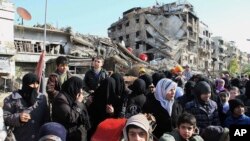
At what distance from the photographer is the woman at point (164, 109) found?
15.3 feet

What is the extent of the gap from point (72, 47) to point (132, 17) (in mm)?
19418

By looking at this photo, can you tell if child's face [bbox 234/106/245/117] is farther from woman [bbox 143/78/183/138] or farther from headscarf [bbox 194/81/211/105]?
woman [bbox 143/78/183/138]

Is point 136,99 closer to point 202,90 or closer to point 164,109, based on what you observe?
point 164,109

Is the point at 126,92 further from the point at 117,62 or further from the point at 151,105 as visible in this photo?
the point at 117,62

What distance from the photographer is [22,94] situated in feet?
14.4

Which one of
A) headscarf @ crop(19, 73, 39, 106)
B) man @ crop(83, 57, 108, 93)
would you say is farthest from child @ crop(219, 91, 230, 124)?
headscarf @ crop(19, 73, 39, 106)

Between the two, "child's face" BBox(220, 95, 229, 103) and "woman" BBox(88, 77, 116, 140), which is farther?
"child's face" BBox(220, 95, 229, 103)

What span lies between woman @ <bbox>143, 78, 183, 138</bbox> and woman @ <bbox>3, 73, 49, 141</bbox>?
1436 millimetres

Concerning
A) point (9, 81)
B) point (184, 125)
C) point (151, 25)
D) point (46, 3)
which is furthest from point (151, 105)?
point (151, 25)

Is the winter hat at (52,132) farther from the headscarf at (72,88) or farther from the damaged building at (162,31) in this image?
the damaged building at (162,31)

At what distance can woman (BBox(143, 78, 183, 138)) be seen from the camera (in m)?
4.66

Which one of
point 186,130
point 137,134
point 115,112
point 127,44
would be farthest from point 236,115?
point 127,44

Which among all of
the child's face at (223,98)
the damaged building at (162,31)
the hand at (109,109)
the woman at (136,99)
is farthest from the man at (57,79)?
the damaged building at (162,31)

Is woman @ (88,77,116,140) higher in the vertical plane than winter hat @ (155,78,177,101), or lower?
lower
